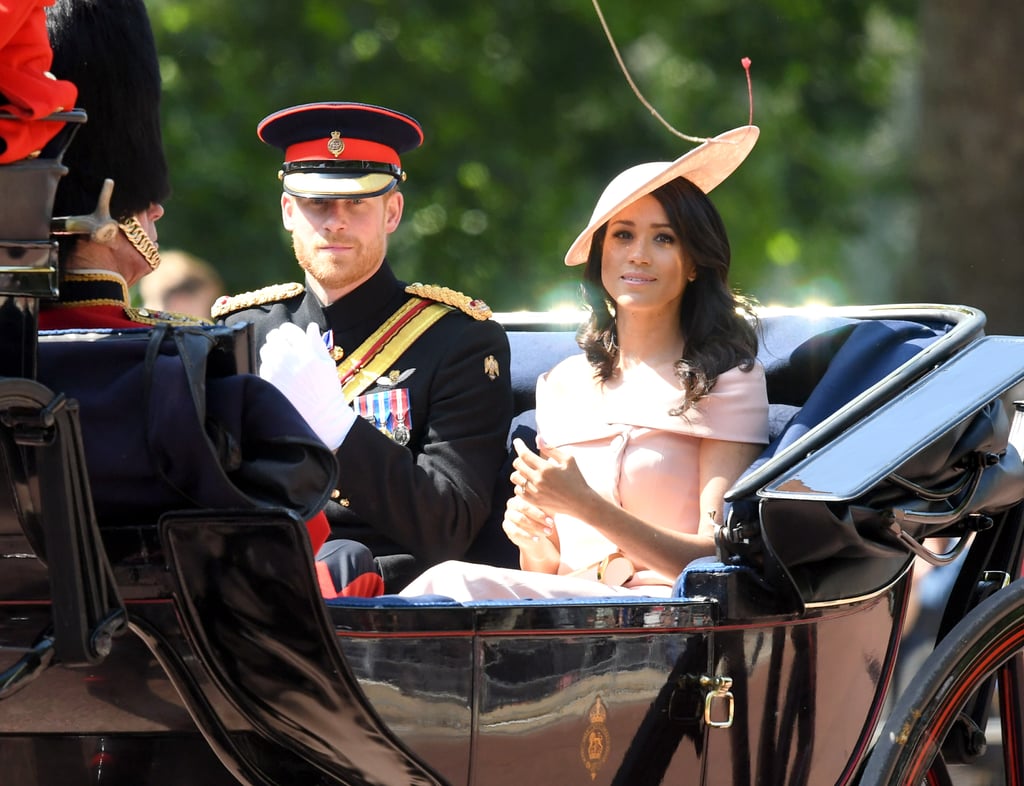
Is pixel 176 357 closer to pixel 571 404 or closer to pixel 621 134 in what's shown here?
pixel 571 404

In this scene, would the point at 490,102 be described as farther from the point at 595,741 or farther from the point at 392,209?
the point at 595,741

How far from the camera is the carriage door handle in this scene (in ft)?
8.46

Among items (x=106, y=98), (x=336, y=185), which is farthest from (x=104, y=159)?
(x=336, y=185)

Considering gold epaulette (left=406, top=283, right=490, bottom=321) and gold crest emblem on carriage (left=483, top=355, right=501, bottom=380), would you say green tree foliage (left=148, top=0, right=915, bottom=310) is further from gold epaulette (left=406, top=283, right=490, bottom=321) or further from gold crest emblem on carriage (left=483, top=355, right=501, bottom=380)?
gold crest emblem on carriage (left=483, top=355, right=501, bottom=380)

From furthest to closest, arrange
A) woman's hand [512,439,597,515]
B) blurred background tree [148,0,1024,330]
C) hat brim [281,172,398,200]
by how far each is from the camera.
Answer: blurred background tree [148,0,1024,330] < hat brim [281,172,398,200] < woman's hand [512,439,597,515]

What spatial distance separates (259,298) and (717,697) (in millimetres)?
1578

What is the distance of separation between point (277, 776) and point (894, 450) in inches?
44.4

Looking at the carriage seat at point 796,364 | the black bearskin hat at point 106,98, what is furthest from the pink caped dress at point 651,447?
the black bearskin hat at point 106,98

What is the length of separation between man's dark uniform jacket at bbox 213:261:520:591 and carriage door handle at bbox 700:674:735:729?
31.8 inches

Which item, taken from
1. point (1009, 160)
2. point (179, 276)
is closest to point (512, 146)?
point (1009, 160)

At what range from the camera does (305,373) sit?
2.66m

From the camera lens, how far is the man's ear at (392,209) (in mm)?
3523

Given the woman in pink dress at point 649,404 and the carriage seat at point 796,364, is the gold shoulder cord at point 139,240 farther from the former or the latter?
the carriage seat at point 796,364

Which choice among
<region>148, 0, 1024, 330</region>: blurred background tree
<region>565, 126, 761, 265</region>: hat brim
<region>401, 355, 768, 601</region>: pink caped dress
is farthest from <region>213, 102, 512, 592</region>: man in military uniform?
<region>148, 0, 1024, 330</region>: blurred background tree
